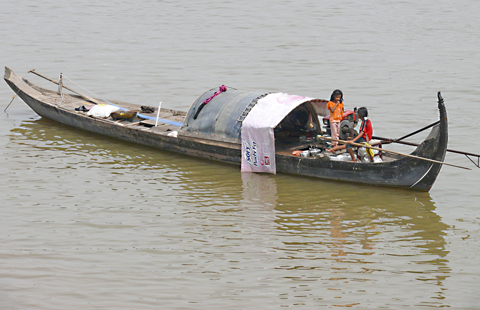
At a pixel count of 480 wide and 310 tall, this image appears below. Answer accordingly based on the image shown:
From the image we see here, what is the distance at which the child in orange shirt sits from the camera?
13134 millimetres

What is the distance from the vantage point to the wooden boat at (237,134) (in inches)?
468

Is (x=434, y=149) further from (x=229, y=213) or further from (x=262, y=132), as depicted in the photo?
(x=229, y=213)

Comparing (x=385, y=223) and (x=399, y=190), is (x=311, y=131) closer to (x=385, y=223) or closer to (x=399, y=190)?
(x=399, y=190)

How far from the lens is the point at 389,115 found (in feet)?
58.0

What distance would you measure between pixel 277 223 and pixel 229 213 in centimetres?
95

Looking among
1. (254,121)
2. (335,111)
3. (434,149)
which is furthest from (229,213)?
(434,149)

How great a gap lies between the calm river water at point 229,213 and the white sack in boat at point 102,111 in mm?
633

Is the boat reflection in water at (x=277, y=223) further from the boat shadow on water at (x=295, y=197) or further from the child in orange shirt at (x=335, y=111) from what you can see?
the child in orange shirt at (x=335, y=111)

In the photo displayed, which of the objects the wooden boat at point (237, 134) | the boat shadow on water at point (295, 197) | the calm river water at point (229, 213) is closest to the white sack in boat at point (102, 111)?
the wooden boat at point (237, 134)

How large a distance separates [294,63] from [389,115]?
7475mm

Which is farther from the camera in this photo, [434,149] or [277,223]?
[434,149]

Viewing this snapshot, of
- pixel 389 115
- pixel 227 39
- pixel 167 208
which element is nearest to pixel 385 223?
pixel 167 208

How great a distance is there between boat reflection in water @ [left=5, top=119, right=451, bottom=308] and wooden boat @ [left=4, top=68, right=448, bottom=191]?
26 cm

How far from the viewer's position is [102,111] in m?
16.1
